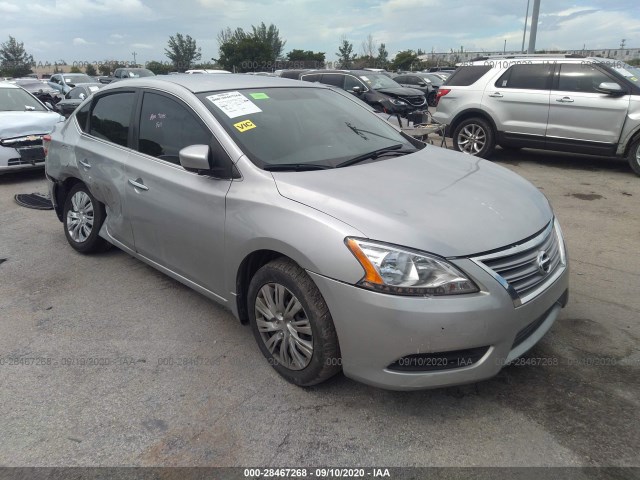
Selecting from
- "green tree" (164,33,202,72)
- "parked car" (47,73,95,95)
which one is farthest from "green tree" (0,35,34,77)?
"parked car" (47,73,95,95)

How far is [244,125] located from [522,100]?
22.3 feet

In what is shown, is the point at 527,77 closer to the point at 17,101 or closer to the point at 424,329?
the point at 424,329

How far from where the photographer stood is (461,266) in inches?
89.4

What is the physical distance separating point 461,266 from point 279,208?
101cm

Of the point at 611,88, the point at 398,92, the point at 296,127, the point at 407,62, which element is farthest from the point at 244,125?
the point at 407,62

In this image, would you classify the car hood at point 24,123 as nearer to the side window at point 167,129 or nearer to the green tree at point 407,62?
the side window at point 167,129

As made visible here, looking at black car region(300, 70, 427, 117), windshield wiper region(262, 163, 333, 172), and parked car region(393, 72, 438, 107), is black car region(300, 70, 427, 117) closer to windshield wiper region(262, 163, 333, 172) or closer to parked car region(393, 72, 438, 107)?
parked car region(393, 72, 438, 107)

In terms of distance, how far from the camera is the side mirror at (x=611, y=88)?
7500mm

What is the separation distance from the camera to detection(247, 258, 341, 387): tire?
2.48 meters

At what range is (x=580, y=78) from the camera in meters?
7.92

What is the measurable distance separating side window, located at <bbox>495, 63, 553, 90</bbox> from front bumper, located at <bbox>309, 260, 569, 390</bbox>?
23.1 feet

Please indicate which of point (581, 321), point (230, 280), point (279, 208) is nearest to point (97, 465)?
point (230, 280)

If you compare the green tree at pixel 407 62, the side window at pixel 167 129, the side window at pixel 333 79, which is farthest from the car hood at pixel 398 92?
the green tree at pixel 407 62

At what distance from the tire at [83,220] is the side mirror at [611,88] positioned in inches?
294
